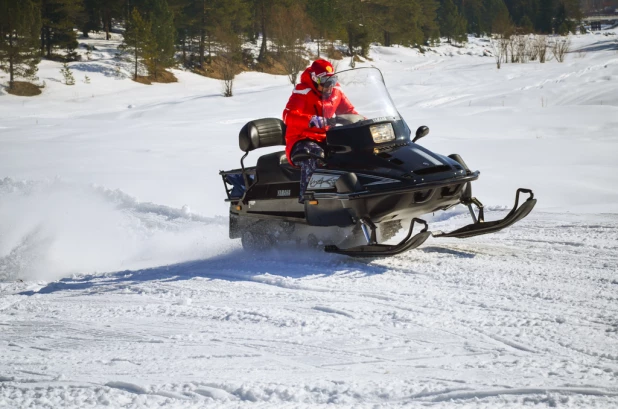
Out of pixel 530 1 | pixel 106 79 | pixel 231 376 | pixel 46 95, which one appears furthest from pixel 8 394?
pixel 530 1

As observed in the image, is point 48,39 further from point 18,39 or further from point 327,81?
point 327,81

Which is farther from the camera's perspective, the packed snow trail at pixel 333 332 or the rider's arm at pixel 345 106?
the rider's arm at pixel 345 106

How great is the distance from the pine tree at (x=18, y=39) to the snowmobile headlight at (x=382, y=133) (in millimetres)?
31993

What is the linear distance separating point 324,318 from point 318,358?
66 centimetres

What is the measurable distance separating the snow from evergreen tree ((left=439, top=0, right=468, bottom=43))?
65439 mm

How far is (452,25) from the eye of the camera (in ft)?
253

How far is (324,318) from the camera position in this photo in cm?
414

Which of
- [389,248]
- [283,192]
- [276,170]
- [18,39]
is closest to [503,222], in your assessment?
[389,248]

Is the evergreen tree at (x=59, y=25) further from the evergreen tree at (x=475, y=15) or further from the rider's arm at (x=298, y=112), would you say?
the evergreen tree at (x=475, y=15)

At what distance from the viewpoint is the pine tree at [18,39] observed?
34156 mm

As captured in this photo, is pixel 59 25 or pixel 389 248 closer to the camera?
pixel 389 248

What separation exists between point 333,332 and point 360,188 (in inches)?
63.3

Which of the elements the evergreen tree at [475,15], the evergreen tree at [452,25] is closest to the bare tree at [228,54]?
the evergreen tree at [452,25]

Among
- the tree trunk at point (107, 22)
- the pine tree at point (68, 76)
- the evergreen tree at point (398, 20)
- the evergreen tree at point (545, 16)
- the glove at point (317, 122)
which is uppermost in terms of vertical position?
the evergreen tree at point (545, 16)
